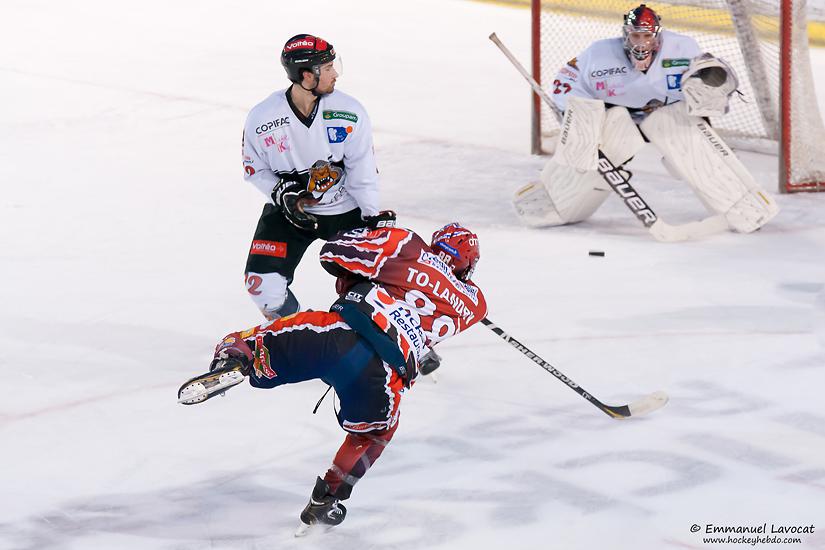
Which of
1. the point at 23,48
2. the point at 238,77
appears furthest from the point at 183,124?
the point at 23,48

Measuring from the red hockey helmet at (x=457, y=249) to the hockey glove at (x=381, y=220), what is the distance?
0.69 metres

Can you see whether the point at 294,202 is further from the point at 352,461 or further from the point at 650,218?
the point at 650,218

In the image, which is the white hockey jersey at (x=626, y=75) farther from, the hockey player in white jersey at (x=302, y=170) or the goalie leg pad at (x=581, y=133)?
the hockey player in white jersey at (x=302, y=170)

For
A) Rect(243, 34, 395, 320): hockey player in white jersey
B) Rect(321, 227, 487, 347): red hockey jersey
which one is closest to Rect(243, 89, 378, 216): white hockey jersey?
Rect(243, 34, 395, 320): hockey player in white jersey

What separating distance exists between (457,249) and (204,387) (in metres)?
0.77

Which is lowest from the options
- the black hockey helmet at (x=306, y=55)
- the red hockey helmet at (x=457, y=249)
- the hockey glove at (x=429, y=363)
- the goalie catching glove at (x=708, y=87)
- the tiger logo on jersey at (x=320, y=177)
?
the hockey glove at (x=429, y=363)

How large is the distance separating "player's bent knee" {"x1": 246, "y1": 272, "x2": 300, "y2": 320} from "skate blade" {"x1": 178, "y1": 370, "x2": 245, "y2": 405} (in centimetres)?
112

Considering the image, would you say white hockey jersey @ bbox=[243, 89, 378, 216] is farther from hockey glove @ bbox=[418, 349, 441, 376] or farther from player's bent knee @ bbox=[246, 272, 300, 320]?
hockey glove @ bbox=[418, 349, 441, 376]

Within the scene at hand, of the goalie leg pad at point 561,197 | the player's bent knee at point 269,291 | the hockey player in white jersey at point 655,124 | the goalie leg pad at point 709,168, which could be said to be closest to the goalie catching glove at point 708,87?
the hockey player in white jersey at point 655,124

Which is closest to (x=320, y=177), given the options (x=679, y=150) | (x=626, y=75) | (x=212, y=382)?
(x=212, y=382)

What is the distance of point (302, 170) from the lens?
4.43 meters

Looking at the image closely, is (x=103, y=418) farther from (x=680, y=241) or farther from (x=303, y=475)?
(x=680, y=241)

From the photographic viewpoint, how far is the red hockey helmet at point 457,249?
11.8 feet

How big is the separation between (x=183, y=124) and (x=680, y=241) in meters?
3.61
